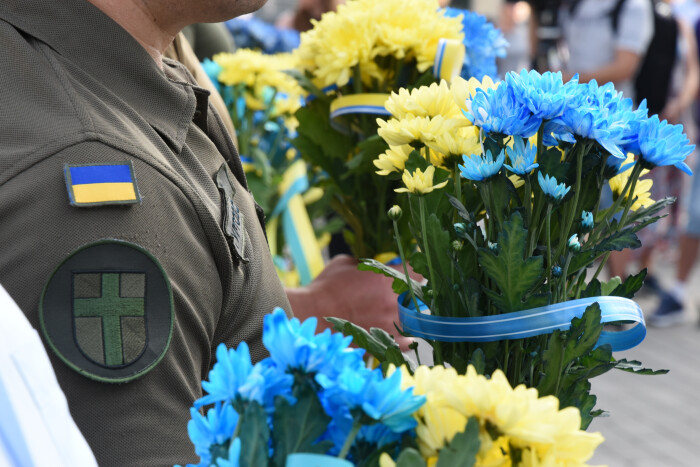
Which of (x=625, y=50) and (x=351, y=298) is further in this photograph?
(x=625, y=50)

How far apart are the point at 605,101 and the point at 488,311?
11.0 inches

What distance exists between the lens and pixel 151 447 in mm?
1007

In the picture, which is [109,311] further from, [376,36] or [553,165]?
[376,36]

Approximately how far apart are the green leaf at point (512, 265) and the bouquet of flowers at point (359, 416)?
0.24 metres

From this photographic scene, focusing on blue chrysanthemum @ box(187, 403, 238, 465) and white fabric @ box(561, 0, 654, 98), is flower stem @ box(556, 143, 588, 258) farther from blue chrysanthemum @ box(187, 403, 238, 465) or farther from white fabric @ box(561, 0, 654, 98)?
white fabric @ box(561, 0, 654, 98)

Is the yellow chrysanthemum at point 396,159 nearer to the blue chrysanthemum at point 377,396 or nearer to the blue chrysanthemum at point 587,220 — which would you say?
the blue chrysanthemum at point 587,220

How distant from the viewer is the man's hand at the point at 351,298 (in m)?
1.77

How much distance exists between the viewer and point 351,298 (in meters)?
1.79

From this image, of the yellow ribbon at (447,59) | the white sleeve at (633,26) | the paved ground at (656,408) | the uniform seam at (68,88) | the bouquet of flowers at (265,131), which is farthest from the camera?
the white sleeve at (633,26)

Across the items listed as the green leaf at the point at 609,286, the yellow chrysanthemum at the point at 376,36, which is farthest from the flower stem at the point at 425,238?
the yellow chrysanthemum at the point at 376,36

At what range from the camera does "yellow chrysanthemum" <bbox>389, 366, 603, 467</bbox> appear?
68 centimetres

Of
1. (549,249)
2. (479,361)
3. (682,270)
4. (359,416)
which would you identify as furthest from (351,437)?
(682,270)

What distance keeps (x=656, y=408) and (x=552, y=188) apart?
3.87 m

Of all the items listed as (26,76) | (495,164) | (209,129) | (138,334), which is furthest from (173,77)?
(495,164)
